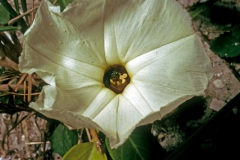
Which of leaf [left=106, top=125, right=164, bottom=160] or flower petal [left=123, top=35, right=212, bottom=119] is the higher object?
flower petal [left=123, top=35, right=212, bottom=119]

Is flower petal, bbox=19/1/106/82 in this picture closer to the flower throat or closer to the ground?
the flower throat

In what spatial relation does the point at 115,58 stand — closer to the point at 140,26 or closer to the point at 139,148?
the point at 140,26

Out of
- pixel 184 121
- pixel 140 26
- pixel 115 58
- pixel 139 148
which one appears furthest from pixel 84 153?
pixel 184 121

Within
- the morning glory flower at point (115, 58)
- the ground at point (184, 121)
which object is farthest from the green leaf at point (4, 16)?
the ground at point (184, 121)

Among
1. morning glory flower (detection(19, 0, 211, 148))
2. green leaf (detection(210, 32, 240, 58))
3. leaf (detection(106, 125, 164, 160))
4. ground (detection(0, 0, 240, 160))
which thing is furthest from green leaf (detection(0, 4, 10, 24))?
green leaf (detection(210, 32, 240, 58))

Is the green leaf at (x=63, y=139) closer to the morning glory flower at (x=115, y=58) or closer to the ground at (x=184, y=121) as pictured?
the ground at (x=184, y=121)

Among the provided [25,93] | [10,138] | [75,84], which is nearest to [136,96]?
[75,84]

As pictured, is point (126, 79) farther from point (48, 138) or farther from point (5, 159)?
point (5, 159)

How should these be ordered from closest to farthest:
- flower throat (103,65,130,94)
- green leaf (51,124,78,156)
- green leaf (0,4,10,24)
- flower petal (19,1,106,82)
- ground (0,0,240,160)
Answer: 1. flower petal (19,1,106,82)
2. flower throat (103,65,130,94)
3. green leaf (0,4,10,24)
4. green leaf (51,124,78,156)
5. ground (0,0,240,160)
